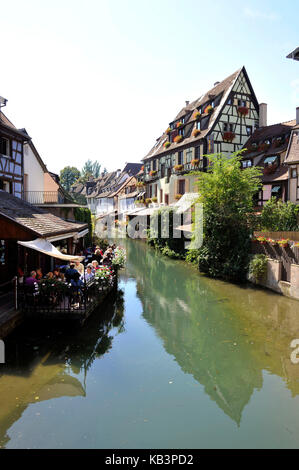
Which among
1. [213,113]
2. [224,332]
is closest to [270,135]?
[213,113]

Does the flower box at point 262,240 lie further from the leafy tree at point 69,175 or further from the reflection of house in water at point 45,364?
the leafy tree at point 69,175

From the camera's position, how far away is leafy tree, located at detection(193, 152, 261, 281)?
18.4m

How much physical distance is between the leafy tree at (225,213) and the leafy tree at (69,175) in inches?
3088

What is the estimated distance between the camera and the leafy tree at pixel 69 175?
92738 millimetres

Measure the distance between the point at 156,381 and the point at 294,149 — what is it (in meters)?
19.7

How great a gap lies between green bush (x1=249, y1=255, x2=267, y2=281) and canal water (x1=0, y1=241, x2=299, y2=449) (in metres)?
2.98

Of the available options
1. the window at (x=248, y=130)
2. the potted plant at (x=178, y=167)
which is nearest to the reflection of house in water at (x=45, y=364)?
the potted plant at (x=178, y=167)

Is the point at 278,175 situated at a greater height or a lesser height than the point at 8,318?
greater

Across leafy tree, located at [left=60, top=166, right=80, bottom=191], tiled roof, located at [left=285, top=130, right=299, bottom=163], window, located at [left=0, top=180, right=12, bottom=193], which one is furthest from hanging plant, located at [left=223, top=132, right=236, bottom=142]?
leafy tree, located at [left=60, top=166, right=80, bottom=191]

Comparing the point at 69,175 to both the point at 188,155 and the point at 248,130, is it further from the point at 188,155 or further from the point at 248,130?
the point at 248,130

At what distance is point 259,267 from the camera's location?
629 inches

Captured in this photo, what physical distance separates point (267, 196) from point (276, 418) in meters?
20.9

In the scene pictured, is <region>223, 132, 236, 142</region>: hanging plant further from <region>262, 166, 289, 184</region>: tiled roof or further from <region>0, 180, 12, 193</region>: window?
<region>0, 180, 12, 193</region>: window
